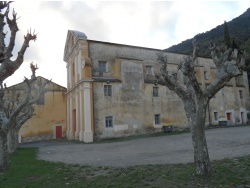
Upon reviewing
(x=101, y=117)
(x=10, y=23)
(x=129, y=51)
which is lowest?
(x=101, y=117)

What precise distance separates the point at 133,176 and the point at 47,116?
29.7 m

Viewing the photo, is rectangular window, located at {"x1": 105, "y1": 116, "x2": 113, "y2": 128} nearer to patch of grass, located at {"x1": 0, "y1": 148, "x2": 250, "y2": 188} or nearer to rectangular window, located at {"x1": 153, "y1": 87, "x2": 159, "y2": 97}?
rectangular window, located at {"x1": 153, "y1": 87, "x2": 159, "y2": 97}

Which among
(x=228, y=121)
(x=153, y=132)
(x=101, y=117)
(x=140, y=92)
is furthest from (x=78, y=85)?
(x=228, y=121)

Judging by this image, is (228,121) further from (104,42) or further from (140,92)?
(104,42)

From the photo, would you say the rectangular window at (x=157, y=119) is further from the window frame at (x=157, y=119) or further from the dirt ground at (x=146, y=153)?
the dirt ground at (x=146, y=153)

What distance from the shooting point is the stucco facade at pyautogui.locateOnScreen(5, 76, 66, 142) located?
3500cm

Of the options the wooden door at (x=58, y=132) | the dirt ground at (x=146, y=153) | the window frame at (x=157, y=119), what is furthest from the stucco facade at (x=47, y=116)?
the dirt ground at (x=146, y=153)

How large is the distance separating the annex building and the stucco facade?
3.90 m

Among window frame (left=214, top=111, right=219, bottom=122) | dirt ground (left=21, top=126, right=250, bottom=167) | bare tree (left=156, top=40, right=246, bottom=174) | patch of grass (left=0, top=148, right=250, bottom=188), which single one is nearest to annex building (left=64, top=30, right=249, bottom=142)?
window frame (left=214, top=111, right=219, bottom=122)

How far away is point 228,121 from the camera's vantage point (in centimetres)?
Result: 3647

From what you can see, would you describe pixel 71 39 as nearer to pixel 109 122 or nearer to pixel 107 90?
pixel 107 90

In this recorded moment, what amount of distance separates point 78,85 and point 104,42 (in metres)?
5.48

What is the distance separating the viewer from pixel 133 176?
8.59 metres

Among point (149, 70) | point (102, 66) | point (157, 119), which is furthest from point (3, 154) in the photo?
point (149, 70)
